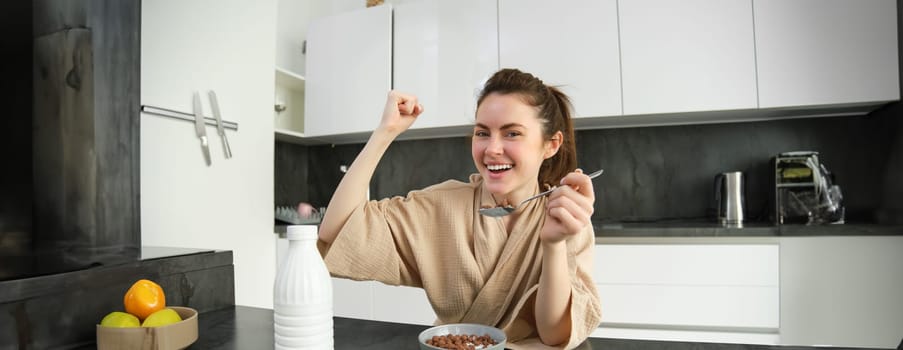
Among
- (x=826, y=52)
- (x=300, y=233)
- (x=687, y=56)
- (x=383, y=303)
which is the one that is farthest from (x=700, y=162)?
(x=300, y=233)

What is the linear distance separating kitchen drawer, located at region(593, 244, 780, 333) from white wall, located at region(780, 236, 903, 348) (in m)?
0.07

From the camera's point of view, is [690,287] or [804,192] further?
[804,192]

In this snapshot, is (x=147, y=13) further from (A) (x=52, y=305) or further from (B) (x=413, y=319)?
(B) (x=413, y=319)

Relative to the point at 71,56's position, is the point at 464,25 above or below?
above

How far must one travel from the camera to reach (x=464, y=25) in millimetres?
2674

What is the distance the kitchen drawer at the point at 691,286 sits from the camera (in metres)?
2.06

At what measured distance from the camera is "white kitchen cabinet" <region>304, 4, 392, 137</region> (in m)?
2.81

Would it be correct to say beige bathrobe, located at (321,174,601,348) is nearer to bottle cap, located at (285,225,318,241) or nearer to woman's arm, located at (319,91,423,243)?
woman's arm, located at (319,91,423,243)

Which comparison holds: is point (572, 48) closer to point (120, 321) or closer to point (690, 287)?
point (690, 287)

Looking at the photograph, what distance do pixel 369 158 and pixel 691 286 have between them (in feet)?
5.37

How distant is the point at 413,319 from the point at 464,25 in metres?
1.53

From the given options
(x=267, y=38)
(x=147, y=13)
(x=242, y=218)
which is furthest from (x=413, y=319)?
(x=147, y=13)

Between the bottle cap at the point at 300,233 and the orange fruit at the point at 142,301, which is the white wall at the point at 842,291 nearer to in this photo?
the bottle cap at the point at 300,233

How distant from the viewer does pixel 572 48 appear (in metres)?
2.49
